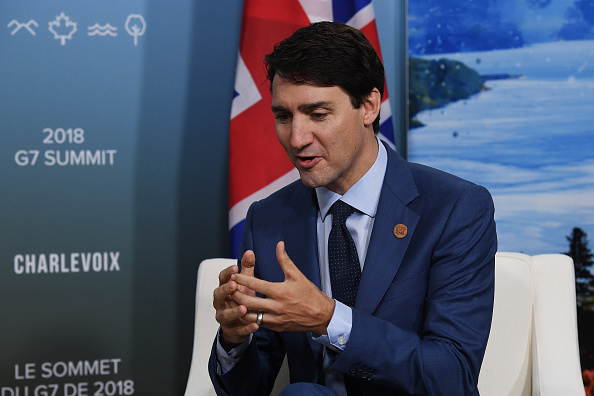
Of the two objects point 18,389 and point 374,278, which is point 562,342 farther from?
point 18,389

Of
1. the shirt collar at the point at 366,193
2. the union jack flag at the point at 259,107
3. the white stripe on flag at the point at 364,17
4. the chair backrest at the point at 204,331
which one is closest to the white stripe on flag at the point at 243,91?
the union jack flag at the point at 259,107

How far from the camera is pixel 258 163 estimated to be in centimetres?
254

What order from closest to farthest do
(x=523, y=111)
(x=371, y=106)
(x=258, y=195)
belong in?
1. (x=371, y=106)
2. (x=258, y=195)
3. (x=523, y=111)

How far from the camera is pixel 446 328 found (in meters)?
1.40

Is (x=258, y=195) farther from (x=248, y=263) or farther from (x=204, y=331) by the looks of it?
(x=248, y=263)

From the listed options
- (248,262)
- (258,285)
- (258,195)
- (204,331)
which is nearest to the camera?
(258,285)

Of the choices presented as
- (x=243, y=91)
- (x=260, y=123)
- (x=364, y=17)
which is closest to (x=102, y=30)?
(x=243, y=91)

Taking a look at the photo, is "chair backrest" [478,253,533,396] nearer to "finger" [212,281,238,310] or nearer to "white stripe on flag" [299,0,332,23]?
"finger" [212,281,238,310]

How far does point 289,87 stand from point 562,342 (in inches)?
41.0

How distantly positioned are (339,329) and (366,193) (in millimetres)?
434

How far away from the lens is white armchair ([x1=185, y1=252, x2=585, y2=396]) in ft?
5.87

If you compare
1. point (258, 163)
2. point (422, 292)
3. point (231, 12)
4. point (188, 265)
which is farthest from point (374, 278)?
point (231, 12)

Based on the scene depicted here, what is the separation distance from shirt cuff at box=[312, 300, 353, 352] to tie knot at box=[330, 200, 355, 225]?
0.33 m

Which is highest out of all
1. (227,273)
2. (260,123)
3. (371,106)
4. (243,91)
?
(243,91)
